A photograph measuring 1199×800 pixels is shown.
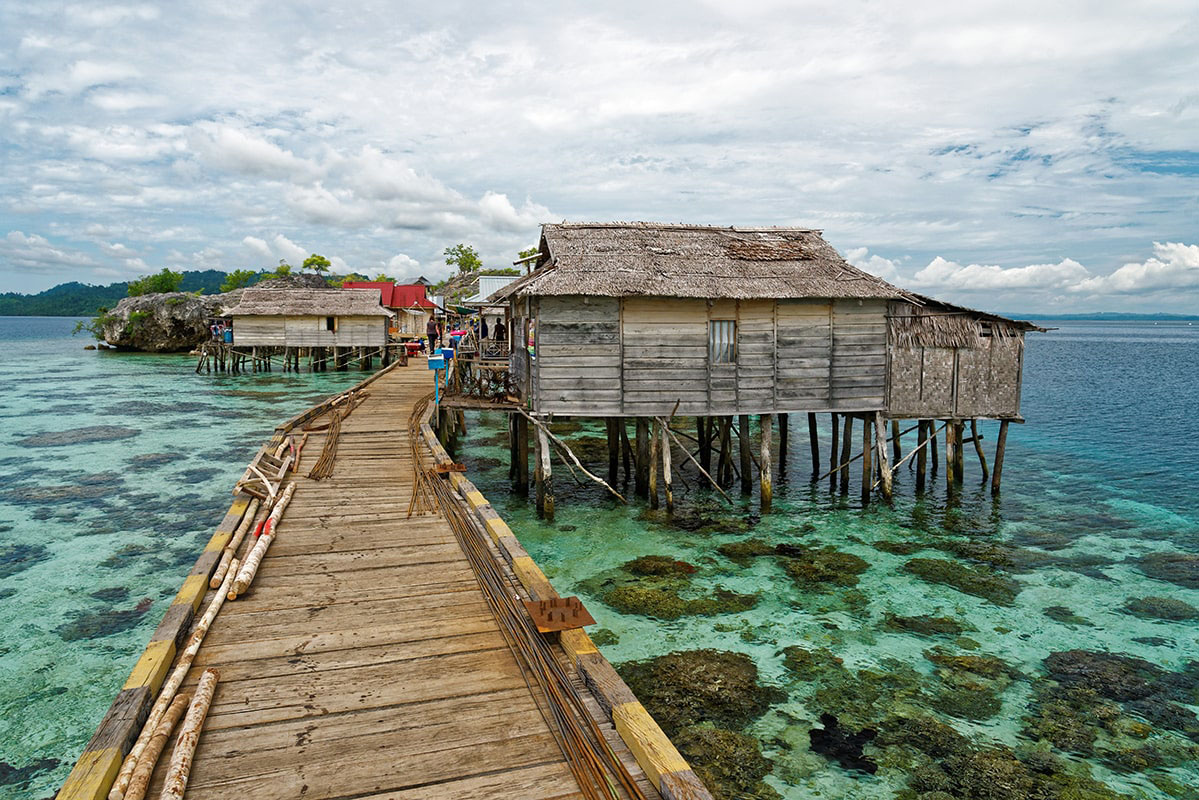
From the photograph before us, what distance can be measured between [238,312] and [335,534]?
4023 cm

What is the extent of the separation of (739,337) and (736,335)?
0.26 feet

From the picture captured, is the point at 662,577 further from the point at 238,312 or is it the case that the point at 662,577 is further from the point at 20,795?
Result: the point at 238,312

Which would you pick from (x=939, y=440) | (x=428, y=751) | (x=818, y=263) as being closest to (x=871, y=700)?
(x=428, y=751)

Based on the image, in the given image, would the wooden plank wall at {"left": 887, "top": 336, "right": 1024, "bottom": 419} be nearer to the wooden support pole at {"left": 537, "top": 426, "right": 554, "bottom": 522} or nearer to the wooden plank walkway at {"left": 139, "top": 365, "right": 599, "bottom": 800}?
the wooden support pole at {"left": 537, "top": 426, "right": 554, "bottom": 522}

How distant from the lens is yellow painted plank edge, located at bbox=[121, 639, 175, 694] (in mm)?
4672

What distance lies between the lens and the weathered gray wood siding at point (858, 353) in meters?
15.4

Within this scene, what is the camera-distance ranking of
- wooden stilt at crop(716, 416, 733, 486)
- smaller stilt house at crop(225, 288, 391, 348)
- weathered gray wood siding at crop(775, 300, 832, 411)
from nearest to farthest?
weathered gray wood siding at crop(775, 300, 832, 411)
wooden stilt at crop(716, 416, 733, 486)
smaller stilt house at crop(225, 288, 391, 348)

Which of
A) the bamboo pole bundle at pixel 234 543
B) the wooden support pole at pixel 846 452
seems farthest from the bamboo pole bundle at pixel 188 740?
the wooden support pole at pixel 846 452

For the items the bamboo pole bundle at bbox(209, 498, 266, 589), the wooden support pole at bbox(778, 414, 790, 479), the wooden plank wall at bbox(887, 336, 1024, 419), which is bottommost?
the wooden support pole at bbox(778, 414, 790, 479)

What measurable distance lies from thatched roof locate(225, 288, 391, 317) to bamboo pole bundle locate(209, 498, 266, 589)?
36576mm

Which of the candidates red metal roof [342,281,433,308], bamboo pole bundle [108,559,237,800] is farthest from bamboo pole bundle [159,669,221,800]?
red metal roof [342,281,433,308]

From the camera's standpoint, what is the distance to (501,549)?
7.62 m

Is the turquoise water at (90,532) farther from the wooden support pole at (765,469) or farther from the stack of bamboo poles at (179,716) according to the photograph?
the wooden support pole at (765,469)

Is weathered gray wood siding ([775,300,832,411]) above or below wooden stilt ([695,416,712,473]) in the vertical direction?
above
